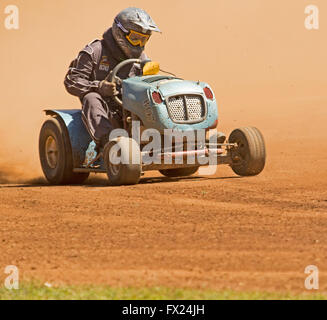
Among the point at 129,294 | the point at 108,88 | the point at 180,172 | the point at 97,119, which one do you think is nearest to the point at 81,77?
the point at 108,88

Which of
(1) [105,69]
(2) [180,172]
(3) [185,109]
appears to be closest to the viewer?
(3) [185,109]

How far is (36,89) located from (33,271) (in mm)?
26557

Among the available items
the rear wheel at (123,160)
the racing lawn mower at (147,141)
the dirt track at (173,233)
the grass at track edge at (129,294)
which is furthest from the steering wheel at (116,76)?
the grass at track edge at (129,294)

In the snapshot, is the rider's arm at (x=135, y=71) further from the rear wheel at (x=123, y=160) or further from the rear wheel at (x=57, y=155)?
the rear wheel at (x=123, y=160)

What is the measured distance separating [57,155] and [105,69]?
129 cm

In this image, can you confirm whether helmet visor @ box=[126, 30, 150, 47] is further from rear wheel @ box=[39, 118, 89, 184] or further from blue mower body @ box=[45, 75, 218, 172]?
rear wheel @ box=[39, 118, 89, 184]

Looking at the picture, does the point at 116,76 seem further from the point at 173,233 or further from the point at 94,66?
the point at 173,233

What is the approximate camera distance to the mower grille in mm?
10203

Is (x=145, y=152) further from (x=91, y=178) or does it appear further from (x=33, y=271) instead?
(x=33, y=271)

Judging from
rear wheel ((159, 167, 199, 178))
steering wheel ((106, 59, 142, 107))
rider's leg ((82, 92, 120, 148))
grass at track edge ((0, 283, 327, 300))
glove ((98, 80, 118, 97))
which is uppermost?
steering wheel ((106, 59, 142, 107))

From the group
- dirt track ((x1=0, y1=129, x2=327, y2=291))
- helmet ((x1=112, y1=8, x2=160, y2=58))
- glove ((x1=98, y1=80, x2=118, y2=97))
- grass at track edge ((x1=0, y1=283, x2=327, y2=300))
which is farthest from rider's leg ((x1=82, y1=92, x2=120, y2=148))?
grass at track edge ((x1=0, y1=283, x2=327, y2=300))

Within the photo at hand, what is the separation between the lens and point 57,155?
37.3 ft

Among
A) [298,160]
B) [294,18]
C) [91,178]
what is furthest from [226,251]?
[294,18]

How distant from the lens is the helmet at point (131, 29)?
35.8 feet
